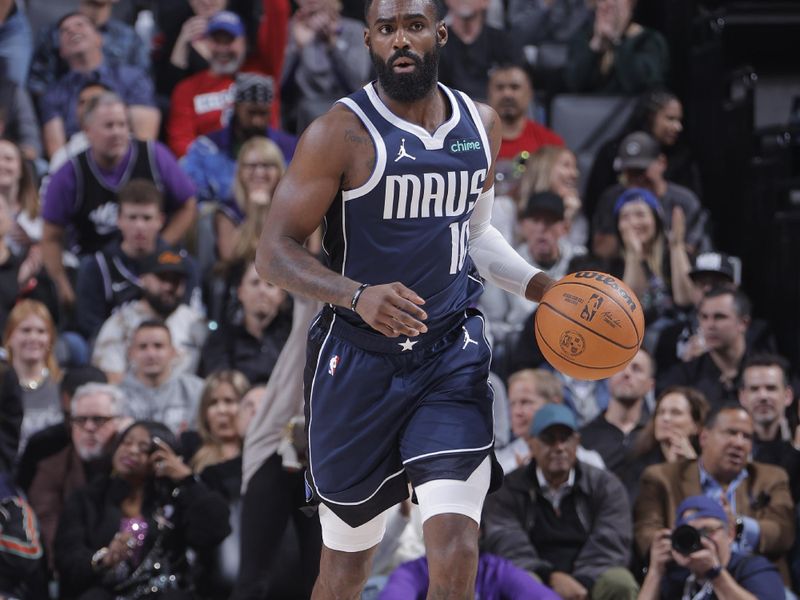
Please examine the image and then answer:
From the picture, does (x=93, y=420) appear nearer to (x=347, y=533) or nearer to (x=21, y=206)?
(x=21, y=206)

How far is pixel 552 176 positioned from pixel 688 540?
3461 millimetres

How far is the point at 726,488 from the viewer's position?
25.7 feet

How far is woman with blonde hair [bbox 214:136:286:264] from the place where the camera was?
944 centimetres

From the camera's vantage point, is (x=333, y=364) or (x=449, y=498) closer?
(x=449, y=498)

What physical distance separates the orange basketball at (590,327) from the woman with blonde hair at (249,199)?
460 cm

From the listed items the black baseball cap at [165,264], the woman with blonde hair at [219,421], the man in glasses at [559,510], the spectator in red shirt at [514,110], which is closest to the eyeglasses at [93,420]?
the woman with blonde hair at [219,421]

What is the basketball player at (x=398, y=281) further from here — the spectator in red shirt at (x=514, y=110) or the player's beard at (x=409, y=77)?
the spectator in red shirt at (x=514, y=110)

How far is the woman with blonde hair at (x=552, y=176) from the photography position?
9828 mm

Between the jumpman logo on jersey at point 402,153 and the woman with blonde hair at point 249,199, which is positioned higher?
the jumpman logo on jersey at point 402,153

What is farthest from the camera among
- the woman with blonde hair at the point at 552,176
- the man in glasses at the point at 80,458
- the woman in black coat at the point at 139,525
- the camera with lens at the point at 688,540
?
the woman with blonde hair at the point at 552,176

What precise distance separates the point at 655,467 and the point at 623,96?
14.0 feet

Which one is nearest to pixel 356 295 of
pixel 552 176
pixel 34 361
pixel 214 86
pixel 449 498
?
pixel 449 498

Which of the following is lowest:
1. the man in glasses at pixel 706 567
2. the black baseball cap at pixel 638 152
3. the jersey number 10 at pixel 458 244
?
the man in glasses at pixel 706 567

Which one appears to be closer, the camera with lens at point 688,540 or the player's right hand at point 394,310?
the player's right hand at point 394,310
